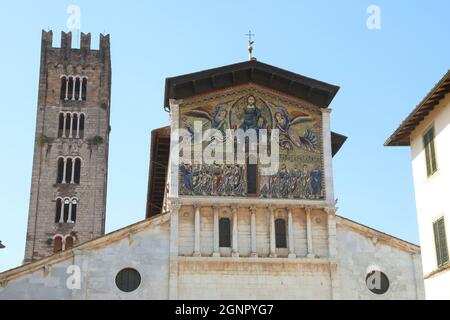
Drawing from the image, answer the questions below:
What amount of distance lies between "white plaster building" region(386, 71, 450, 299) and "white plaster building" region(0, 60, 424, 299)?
27.0 ft

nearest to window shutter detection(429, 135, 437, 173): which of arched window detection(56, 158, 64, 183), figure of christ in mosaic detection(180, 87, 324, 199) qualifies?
figure of christ in mosaic detection(180, 87, 324, 199)

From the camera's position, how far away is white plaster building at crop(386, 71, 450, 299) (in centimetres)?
2100

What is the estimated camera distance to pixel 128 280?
97.7ft

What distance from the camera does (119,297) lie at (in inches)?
1154

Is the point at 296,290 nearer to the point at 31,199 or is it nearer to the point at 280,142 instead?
the point at 280,142

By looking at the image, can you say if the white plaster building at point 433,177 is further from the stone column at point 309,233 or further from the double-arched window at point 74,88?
the double-arched window at point 74,88

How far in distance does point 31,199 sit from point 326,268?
119 ft

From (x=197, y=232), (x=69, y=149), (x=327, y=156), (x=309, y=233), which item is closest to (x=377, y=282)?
(x=309, y=233)

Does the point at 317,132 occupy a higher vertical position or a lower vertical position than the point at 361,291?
higher

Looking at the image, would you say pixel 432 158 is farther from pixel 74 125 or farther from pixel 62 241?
pixel 74 125

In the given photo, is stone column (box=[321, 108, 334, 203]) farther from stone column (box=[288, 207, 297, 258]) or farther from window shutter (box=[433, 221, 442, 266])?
window shutter (box=[433, 221, 442, 266])

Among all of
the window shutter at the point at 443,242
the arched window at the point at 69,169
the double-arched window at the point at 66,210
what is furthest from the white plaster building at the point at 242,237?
the arched window at the point at 69,169

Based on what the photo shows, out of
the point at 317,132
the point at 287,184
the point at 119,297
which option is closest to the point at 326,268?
the point at 287,184

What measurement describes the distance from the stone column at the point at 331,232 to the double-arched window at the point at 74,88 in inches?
1554
